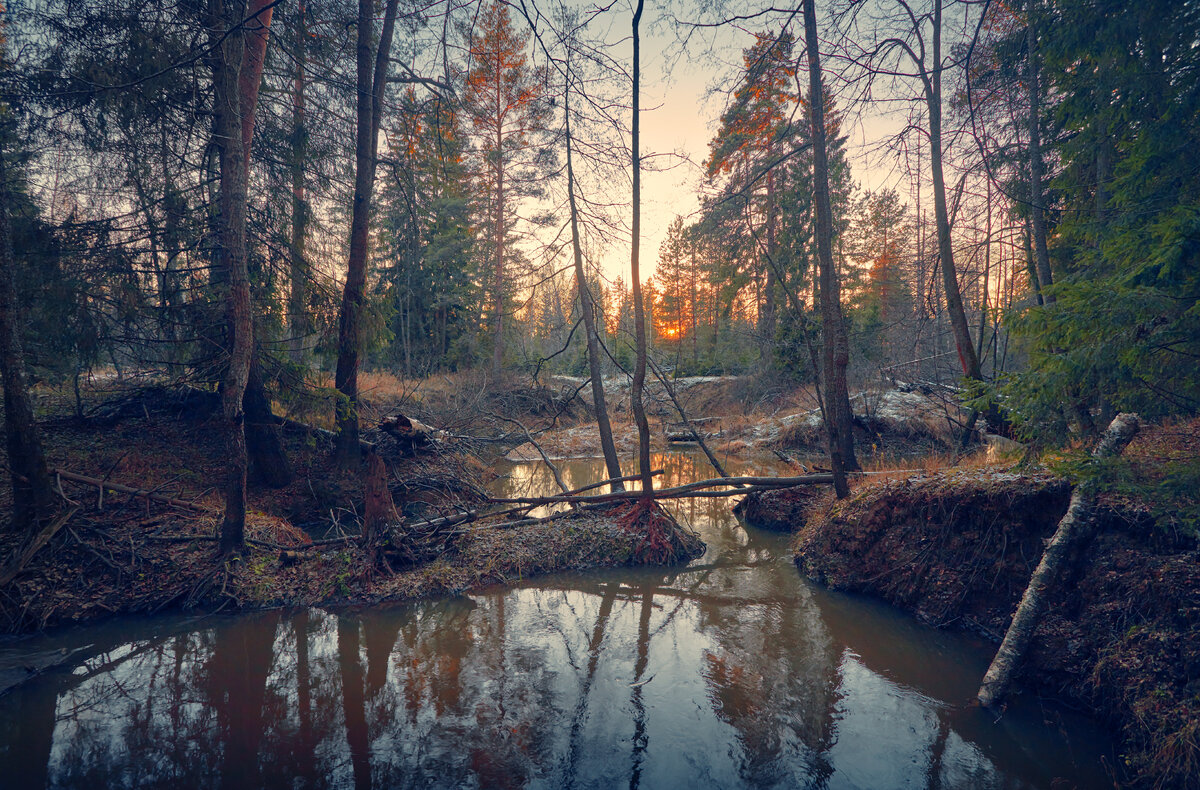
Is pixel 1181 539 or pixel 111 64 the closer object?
pixel 1181 539

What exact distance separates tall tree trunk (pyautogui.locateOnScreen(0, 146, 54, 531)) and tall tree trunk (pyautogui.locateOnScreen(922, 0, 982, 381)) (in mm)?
13984

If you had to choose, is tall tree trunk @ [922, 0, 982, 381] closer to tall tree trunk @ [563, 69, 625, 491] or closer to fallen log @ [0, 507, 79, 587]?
tall tree trunk @ [563, 69, 625, 491]

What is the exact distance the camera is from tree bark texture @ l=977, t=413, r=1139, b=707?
469cm

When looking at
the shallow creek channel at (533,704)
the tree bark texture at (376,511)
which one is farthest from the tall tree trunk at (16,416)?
the tree bark texture at (376,511)

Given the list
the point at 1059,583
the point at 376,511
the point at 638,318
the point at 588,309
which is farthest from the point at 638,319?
the point at 1059,583

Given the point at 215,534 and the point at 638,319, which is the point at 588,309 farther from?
the point at 215,534

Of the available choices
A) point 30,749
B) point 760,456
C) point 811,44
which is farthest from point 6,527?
point 760,456

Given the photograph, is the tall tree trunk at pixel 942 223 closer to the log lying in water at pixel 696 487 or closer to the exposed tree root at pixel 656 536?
the log lying in water at pixel 696 487

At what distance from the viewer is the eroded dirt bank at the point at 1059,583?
379 centimetres

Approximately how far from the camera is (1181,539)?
448cm

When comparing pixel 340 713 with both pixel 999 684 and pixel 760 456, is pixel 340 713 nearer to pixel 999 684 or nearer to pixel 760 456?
pixel 999 684

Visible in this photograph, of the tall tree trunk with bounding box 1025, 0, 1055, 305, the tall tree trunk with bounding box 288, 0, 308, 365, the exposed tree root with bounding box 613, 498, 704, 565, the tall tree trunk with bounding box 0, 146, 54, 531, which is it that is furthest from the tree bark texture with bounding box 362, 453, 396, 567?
the tall tree trunk with bounding box 1025, 0, 1055, 305

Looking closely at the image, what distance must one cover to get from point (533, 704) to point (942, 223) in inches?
453

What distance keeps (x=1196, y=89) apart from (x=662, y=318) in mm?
47922
